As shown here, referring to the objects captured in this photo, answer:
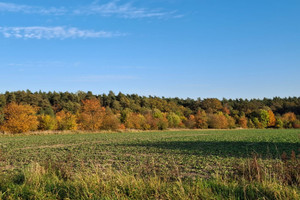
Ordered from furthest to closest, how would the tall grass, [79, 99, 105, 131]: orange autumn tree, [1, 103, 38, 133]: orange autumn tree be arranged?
[79, 99, 105, 131]: orange autumn tree, [1, 103, 38, 133]: orange autumn tree, the tall grass

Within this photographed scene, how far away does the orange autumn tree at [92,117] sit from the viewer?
6581 cm

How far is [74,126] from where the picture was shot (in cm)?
6338

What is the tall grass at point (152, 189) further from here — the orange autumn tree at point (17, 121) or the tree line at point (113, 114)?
the tree line at point (113, 114)

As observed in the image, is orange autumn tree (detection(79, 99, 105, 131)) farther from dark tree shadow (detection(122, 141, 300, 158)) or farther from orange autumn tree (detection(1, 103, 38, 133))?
dark tree shadow (detection(122, 141, 300, 158))

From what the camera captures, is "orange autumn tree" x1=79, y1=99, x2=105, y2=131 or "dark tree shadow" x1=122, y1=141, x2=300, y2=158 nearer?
"dark tree shadow" x1=122, y1=141, x2=300, y2=158

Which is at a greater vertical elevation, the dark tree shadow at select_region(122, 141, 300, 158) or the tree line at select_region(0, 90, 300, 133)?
the tree line at select_region(0, 90, 300, 133)

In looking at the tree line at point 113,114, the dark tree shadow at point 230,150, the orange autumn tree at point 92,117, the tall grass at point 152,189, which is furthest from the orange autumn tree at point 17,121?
the tall grass at point 152,189

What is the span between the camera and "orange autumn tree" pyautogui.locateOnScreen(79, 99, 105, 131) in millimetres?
65812

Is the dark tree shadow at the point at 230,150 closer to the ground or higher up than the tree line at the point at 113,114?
closer to the ground

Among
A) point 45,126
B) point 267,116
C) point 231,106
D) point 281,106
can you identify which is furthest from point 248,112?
point 45,126

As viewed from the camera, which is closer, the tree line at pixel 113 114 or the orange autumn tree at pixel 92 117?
the tree line at pixel 113 114

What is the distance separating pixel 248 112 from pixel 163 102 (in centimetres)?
4656

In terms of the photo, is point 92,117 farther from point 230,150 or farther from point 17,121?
point 230,150

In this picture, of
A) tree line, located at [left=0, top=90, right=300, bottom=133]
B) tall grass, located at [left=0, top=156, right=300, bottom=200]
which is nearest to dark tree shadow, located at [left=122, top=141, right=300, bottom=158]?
tall grass, located at [left=0, top=156, right=300, bottom=200]
